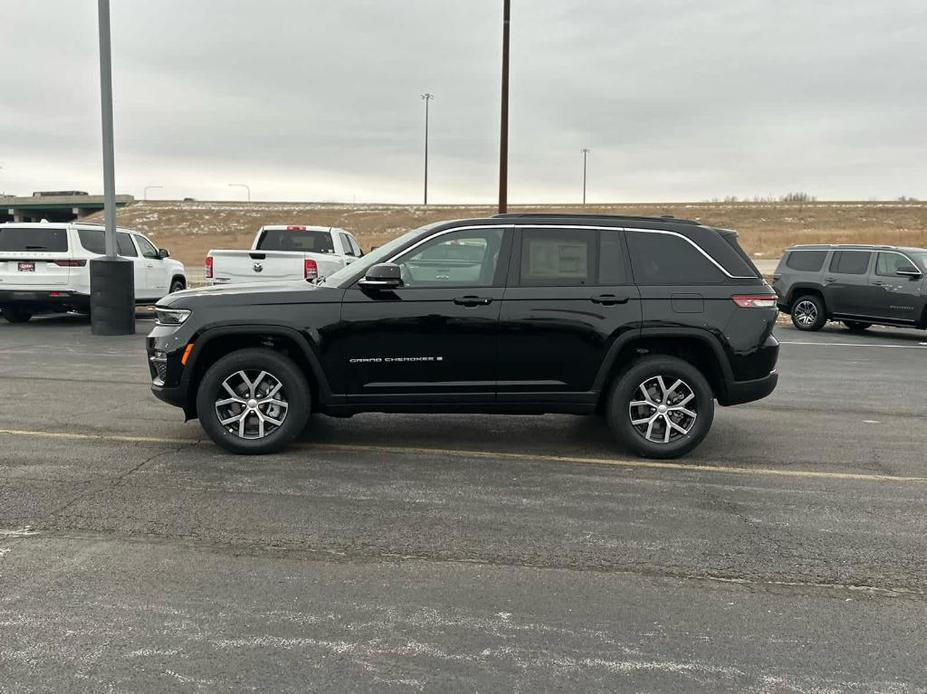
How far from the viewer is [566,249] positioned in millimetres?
6184

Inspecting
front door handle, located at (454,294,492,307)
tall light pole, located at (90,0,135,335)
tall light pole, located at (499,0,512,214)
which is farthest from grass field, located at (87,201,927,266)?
front door handle, located at (454,294,492,307)

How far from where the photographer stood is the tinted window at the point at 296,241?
1594 centimetres

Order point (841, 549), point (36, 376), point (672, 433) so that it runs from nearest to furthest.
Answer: point (841, 549), point (672, 433), point (36, 376)

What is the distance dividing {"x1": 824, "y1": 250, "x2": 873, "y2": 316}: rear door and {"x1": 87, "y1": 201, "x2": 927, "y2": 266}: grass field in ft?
88.4

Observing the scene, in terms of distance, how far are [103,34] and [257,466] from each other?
1112 cm

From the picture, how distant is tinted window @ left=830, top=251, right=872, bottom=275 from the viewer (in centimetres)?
1573

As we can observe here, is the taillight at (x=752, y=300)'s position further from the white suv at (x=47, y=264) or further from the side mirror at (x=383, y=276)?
the white suv at (x=47, y=264)

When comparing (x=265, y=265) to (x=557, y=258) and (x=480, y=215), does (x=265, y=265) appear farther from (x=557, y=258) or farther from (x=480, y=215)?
(x=480, y=215)

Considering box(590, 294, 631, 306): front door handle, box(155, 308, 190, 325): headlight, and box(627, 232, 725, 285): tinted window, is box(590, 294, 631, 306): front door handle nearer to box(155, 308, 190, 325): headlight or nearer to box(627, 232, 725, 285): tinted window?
box(627, 232, 725, 285): tinted window

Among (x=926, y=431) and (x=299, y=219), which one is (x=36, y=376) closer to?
(x=926, y=431)

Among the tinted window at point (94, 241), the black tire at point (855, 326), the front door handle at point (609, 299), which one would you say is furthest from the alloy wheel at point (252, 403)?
the black tire at point (855, 326)

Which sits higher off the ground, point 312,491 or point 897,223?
point 897,223

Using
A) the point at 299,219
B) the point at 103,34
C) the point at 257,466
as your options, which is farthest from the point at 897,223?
the point at 257,466

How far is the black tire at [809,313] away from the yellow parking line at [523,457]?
11.4 m
